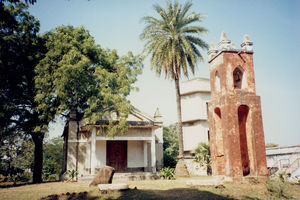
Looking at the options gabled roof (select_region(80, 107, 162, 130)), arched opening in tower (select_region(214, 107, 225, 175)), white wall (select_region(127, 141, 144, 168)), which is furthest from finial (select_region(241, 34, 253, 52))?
white wall (select_region(127, 141, 144, 168))

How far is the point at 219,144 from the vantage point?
13562 millimetres

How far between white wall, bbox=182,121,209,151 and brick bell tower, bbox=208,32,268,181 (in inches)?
681

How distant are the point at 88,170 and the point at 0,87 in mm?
9255

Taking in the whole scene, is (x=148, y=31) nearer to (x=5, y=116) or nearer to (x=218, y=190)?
(x=5, y=116)

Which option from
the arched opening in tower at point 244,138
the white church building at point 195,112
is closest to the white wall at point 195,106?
the white church building at point 195,112

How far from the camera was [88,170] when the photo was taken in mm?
20359

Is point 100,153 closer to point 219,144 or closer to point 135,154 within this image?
point 135,154

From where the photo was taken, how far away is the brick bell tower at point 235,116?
39.6 feet

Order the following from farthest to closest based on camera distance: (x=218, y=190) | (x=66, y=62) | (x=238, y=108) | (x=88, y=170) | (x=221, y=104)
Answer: (x=88, y=170)
(x=66, y=62)
(x=238, y=108)
(x=221, y=104)
(x=218, y=190)

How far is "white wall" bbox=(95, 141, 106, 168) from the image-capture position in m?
21.8

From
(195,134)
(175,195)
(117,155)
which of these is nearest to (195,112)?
(195,134)

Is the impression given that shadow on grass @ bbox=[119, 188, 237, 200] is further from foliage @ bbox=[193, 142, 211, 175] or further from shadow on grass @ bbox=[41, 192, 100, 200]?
foliage @ bbox=[193, 142, 211, 175]

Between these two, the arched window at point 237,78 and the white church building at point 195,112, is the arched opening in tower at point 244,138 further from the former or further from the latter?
the white church building at point 195,112

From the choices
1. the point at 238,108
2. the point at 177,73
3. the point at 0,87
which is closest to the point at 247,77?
the point at 238,108
